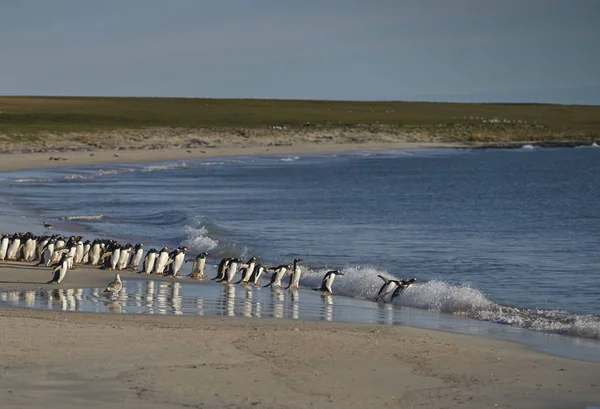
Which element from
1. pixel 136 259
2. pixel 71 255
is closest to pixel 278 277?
pixel 136 259

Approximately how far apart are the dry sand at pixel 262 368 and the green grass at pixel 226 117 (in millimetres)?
62944

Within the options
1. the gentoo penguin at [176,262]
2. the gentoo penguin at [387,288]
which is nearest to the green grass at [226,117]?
the gentoo penguin at [176,262]

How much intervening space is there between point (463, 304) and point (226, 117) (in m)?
89.6

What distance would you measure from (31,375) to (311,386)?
111 inches

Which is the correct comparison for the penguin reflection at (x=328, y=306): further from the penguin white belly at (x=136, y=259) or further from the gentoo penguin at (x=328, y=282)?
the penguin white belly at (x=136, y=259)

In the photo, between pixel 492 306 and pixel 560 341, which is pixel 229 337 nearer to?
pixel 560 341

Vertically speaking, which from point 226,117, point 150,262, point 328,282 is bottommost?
point 328,282

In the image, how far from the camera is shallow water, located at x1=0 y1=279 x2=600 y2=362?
14977mm

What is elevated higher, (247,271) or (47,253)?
(47,253)

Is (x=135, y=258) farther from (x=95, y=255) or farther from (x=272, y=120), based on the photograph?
(x=272, y=120)

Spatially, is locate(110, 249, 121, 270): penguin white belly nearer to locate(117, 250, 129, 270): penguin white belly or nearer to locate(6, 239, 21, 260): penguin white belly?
locate(117, 250, 129, 270): penguin white belly

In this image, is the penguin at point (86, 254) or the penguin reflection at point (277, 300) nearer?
the penguin reflection at point (277, 300)

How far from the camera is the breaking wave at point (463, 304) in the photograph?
1574 cm

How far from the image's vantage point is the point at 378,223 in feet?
Result: 113
